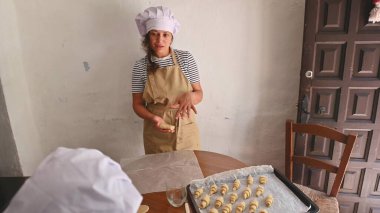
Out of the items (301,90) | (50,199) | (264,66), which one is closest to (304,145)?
(301,90)

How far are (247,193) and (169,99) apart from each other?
0.80 meters

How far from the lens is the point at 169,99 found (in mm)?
1711

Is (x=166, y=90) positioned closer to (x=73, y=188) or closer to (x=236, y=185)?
(x=236, y=185)

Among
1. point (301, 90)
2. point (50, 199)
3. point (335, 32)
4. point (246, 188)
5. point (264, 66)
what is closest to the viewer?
point (50, 199)

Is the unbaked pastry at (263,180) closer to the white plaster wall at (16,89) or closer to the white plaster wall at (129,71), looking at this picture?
the white plaster wall at (129,71)

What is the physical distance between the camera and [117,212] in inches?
22.0

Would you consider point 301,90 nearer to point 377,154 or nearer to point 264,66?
point 264,66

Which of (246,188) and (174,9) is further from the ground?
(174,9)

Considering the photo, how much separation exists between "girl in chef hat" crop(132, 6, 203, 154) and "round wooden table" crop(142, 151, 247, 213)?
9.8 inches

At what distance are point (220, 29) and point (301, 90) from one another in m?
0.70

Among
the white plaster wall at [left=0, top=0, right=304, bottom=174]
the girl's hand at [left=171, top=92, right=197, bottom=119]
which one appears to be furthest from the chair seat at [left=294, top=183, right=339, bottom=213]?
the girl's hand at [left=171, top=92, right=197, bottom=119]

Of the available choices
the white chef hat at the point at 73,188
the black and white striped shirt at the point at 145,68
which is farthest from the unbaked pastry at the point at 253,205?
the black and white striped shirt at the point at 145,68

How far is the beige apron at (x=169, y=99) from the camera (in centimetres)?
171

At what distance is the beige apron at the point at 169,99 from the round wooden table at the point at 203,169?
22 centimetres
